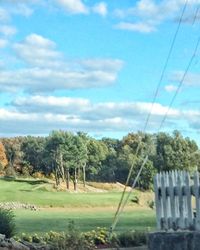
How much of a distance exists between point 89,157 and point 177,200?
80.1 metres

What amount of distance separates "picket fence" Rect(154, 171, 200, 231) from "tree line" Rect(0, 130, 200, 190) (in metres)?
51.4

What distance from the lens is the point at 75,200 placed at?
2039 inches

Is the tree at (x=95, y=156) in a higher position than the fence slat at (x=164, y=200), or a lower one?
higher

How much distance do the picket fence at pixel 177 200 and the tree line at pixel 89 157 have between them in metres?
51.4

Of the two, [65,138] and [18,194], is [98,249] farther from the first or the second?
[65,138]

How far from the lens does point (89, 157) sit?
300 ft

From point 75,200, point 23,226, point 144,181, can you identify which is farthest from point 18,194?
point 23,226

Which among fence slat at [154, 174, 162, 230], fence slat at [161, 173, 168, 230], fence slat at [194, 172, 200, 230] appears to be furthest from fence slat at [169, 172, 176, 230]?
fence slat at [194, 172, 200, 230]

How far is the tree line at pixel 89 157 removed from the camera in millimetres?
76500

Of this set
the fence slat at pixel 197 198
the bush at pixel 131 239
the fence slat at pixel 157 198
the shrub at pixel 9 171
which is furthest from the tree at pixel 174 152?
the fence slat at pixel 197 198

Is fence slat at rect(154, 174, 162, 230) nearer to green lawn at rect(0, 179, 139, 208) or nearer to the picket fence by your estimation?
the picket fence

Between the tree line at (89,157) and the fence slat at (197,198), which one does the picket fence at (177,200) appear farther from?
the tree line at (89,157)

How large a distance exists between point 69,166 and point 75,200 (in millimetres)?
30907

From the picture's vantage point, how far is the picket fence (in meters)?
11.2
